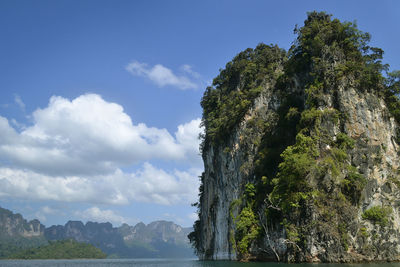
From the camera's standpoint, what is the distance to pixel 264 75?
43656 mm

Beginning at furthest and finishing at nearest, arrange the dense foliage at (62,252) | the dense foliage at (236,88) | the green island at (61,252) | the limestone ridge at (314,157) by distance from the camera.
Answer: the dense foliage at (62,252)
the green island at (61,252)
the dense foliage at (236,88)
the limestone ridge at (314,157)


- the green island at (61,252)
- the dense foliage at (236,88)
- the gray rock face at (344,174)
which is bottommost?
the green island at (61,252)

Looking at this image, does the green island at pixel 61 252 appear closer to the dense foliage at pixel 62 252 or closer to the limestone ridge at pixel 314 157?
the dense foliage at pixel 62 252

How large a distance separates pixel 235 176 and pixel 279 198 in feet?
38.8

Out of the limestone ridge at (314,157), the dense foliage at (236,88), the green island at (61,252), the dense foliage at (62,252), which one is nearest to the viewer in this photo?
the limestone ridge at (314,157)

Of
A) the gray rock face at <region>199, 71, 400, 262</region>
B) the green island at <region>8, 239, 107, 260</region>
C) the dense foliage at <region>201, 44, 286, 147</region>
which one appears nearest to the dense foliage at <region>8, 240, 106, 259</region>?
the green island at <region>8, 239, 107, 260</region>

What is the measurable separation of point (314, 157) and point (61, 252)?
493ft

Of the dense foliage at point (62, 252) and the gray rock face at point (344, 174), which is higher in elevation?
the gray rock face at point (344, 174)

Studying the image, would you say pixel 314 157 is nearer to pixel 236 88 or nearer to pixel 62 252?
pixel 236 88

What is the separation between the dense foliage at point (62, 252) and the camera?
481 ft

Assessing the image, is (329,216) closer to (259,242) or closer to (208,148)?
(259,242)

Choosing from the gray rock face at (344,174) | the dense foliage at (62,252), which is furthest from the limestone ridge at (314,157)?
the dense foliage at (62,252)

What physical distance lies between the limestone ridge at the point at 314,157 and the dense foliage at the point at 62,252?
414 feet

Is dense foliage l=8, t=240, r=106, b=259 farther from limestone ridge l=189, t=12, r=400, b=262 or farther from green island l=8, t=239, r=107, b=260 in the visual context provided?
limestone ridge l=189, t=12, r=400, b=262
